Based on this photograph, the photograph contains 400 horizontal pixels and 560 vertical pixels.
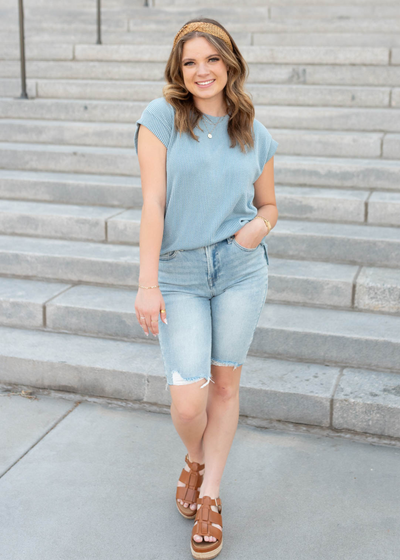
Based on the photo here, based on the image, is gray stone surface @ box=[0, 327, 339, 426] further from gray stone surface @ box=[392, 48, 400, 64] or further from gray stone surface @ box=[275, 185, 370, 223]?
gray stone surface @ box=[392, 48, 400, 64]

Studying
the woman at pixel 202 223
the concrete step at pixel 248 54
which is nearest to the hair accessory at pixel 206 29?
the woman at pixel 202 223

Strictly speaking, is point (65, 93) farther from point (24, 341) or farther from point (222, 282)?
point (222, 282)

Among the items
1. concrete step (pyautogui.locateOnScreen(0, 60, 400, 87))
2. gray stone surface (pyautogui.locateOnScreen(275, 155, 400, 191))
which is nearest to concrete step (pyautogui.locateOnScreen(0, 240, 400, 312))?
gray stone surface (pyautogui.locateOnScreen(275, 155, 400, 191))

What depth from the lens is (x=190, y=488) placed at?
253cm

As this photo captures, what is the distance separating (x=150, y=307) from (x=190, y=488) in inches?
33.7

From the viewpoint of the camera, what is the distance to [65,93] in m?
6.12

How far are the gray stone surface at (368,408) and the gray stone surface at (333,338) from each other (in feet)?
0.69

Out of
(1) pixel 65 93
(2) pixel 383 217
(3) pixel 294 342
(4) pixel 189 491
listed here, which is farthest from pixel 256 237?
(1) pixel 65 93

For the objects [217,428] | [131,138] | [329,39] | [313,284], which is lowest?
[217,428]

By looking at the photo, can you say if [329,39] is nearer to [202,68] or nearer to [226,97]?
[226,97]

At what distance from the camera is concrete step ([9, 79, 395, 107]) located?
5348mm

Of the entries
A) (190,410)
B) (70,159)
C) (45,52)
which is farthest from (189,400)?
(45,52)

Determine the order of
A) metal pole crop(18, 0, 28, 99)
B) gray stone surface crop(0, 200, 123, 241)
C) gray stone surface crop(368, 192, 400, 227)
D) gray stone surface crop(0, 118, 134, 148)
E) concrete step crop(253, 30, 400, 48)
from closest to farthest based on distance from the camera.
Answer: gray stone surface crop(368, 192, 400, 227) < gray stone surface crop(0, 200, 123, 241) < gray stone surface crop(0, 118, 134, 148) < metal pole crop(18, 0, 28, 99) < concrete step crop(253, 30, 400, 48)

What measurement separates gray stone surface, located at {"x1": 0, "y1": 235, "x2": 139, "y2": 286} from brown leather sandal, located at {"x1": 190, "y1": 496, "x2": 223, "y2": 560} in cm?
195
